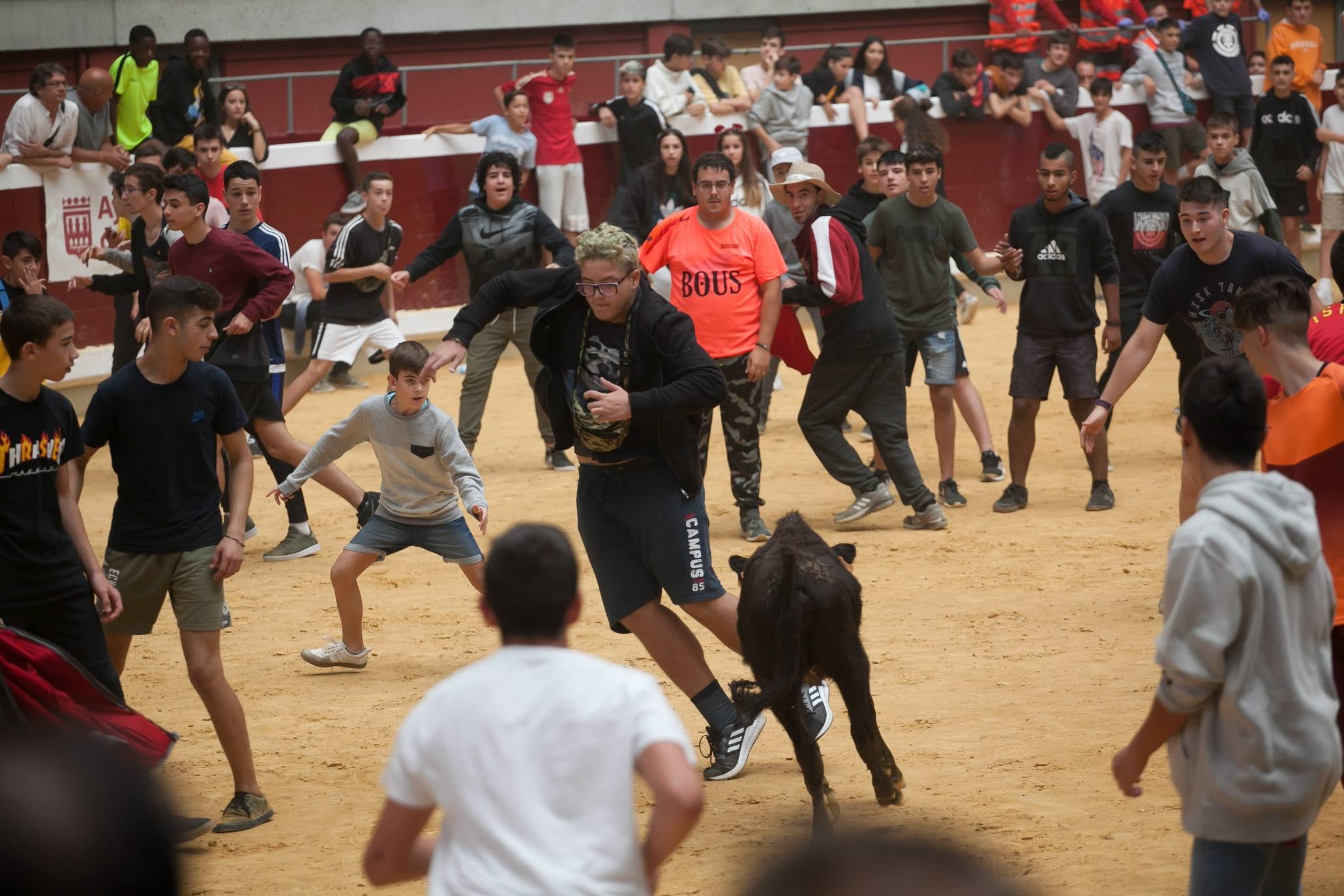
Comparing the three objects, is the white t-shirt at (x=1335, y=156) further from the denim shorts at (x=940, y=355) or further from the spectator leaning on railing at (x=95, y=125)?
the spectator leaning on railing at (x=95, y=125)

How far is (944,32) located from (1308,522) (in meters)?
20.9

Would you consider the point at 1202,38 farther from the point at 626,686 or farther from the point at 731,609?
the point at 626,686

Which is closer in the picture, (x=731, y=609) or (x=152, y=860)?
(x=152, y=860)

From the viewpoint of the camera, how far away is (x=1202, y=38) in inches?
756

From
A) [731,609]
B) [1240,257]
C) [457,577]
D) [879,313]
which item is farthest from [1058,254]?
[731,609]

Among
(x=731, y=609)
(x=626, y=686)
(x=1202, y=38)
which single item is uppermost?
(x=1202, y=38)

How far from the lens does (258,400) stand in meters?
8.27

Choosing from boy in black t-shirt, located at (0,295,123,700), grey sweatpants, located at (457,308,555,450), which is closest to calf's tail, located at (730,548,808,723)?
boy in black t-shirt, located at (0,295,123,700)

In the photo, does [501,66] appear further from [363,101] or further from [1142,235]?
[1142,235]

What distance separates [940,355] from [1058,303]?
2.45 feet

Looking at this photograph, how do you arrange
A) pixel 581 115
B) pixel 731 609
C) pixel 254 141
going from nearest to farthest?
1. pixel 731 609
2. pixel 254 141
3. pixel 581 115

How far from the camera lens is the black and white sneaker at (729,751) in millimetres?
5383

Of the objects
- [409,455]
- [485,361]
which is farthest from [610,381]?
[485,361]

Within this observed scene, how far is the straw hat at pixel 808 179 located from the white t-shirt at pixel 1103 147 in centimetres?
961
